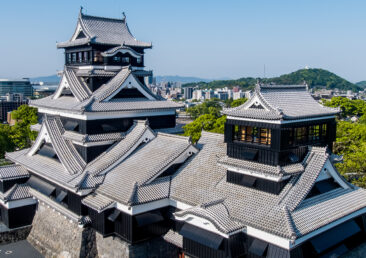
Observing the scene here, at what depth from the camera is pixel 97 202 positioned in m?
18.8

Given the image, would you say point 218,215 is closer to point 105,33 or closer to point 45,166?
point 45,166

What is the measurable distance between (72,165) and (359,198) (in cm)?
1718

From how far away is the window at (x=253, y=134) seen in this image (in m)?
17.4

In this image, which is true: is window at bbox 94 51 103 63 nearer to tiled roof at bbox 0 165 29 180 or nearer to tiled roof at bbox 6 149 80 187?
tiled roof at bbox 6 149 80 187

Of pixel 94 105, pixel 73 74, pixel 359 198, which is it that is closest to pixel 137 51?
pixel 73 74

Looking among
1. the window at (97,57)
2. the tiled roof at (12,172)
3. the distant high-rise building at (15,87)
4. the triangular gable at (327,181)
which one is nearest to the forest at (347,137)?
the triangular gable at (327,181)

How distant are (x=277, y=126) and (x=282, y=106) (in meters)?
2.02

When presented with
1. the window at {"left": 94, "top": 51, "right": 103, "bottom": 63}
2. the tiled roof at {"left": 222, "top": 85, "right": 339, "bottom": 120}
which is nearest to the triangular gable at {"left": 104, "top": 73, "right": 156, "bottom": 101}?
the window at {"left": 94, "top": 51, "right": 103, "bottom": 63}

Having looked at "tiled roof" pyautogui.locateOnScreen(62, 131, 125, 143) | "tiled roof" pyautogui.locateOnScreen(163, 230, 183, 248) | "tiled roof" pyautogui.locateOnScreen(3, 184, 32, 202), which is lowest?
"tiled roof" pyautogui.locateOnScreen(163, 230, 183, 248)

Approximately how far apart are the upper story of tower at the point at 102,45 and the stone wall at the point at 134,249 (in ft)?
43.7

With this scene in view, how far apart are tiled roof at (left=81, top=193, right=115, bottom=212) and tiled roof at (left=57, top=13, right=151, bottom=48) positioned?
1230 centimetres

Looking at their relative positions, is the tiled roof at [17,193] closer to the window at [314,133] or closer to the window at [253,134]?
the window at [253,134]

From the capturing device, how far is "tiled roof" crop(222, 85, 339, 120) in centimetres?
1706

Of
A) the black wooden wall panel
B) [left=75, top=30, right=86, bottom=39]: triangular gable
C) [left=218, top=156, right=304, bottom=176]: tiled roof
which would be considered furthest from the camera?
[left=75, top=30, right=86, bottom=39]: triangular gable
